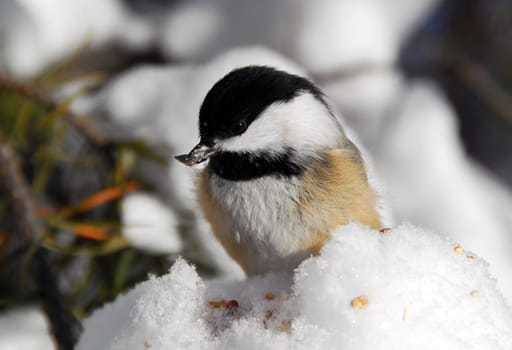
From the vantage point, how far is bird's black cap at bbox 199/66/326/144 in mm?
700

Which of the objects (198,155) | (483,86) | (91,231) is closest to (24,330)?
(91,231)

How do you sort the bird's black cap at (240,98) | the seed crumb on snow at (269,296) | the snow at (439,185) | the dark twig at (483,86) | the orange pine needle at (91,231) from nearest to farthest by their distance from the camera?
the seed crumb on snow at (269,296) → the bird's black cap at (240,98) → the orange pine needle at (91,231) → the snow at (439,185) → the dark twig at (483,86)

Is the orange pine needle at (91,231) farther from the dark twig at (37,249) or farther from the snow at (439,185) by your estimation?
the snow at (439,185)

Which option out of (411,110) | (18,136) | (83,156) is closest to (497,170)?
(411,110)

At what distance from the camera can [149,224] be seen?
1.07 m

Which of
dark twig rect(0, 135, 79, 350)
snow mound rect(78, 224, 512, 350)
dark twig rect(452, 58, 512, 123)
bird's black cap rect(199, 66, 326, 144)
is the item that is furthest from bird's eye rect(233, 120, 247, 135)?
dark twig rect(452, 58, 512, 123)

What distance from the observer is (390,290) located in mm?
492

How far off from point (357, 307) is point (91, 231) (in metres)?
0.64

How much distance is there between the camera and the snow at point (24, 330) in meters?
1.05

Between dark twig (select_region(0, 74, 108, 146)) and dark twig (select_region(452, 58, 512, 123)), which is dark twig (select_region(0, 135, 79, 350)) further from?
dark twig (select_region(452, 58, 512, 123))

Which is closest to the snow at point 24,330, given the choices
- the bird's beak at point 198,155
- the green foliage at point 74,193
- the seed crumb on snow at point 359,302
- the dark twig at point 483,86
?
the green foliage at point 74,193

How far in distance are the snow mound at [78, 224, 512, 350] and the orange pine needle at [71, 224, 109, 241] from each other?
431 mm

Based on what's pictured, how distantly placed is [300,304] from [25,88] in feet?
2.35

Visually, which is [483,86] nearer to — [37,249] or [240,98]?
[240,98]
